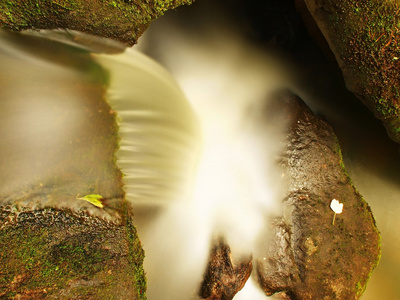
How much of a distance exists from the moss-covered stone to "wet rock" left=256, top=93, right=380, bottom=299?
2063mm

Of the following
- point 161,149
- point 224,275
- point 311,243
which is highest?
point 161,149

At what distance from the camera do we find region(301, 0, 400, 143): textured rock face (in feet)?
8.42

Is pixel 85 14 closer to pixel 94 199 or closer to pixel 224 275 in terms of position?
pixel 94 199

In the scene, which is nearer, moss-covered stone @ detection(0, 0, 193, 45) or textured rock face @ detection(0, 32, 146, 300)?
textured rock face @ detection(0, 32, 146, 300)

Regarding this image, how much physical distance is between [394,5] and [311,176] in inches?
69.3

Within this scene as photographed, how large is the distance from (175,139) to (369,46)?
7.14 feet

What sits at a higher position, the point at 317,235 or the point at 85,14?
the point at 85,14

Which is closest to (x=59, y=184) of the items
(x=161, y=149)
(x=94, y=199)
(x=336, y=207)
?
(x=94, y=199)

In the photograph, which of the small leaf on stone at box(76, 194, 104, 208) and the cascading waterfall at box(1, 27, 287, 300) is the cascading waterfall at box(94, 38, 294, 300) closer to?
the cascading waterfall at box(1, 27, 287, 300)

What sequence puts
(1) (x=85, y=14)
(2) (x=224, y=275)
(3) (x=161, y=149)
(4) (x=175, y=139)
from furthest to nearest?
(4) (x=175, y=139), (3) (x=161, y=149), (2) (x=224, y=275), (1) (x=85, y=14)

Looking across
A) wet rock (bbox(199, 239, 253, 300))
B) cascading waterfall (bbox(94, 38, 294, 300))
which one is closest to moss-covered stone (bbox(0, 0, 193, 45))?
cascading waterfall (bbox(94, 38, 294, 300))

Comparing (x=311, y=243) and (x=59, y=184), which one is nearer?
(x=59, y=184)

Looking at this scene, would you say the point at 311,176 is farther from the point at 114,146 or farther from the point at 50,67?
the point at 50,67

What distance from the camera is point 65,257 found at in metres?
2.37
